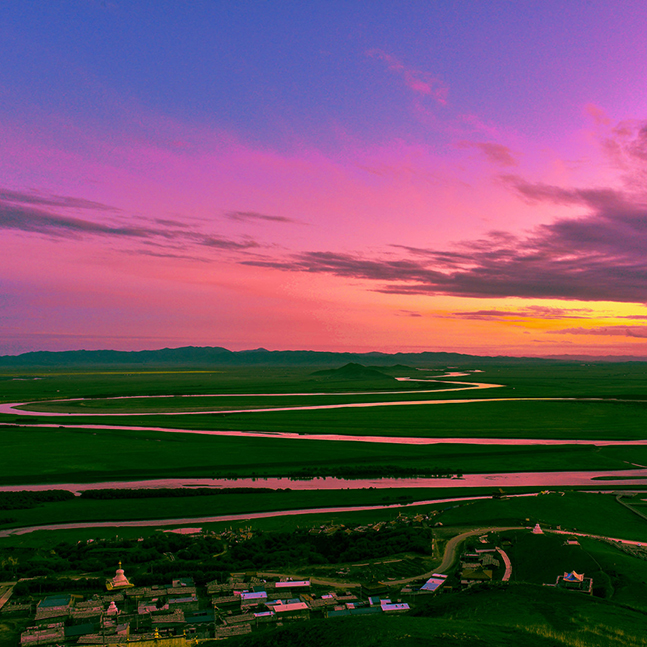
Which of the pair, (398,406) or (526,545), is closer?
(526,545)

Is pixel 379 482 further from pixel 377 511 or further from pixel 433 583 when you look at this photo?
pixel 433 583

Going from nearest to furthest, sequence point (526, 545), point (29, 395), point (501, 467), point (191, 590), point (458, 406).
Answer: point (191, 590) < point (526, 545) < point (501, 467) < point (458, 406) < point (29, 395)

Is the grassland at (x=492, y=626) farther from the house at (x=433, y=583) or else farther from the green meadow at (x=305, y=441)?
the green meadow at (x=305, y=441)

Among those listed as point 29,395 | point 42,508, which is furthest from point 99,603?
point 29,395

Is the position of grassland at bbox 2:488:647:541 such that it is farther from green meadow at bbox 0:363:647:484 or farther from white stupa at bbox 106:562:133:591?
white stupa at bbox 106:562:133:591

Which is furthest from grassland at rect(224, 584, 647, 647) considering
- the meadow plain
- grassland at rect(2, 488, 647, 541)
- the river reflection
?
the river reflection

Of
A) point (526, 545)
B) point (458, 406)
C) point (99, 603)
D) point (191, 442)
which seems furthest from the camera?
point (458, 406)

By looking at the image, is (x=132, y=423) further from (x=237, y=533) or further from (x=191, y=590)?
(x=191, y=590)
